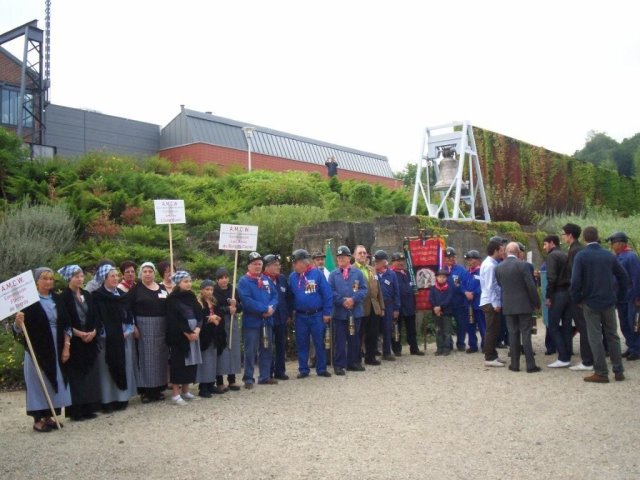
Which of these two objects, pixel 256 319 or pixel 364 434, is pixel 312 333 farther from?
pixel 364 434

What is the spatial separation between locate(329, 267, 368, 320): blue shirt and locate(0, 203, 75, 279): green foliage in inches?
250

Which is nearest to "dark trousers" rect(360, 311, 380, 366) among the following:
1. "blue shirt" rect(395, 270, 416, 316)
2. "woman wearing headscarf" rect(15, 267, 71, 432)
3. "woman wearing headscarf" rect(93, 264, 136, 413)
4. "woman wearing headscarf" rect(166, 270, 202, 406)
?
"blue shirt" rect(395, 270, 416, 316)

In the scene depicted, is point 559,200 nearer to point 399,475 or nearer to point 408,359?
point 408,359

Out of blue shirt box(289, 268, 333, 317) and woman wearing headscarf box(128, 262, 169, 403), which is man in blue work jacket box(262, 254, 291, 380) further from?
woman wearing headscarf box(128, 262, 169, 403)

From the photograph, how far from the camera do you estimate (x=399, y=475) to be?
485cm

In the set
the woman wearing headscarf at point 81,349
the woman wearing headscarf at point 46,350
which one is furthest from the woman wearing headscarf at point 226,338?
the woman wearing headscarf at point 46,350

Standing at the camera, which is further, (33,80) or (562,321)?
(33,80)

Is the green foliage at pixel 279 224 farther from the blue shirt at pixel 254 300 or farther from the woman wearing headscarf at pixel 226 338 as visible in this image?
the woman wearing headscarf at pixel 226 338

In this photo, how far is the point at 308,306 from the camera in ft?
30.4

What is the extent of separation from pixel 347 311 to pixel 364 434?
3.74 metres

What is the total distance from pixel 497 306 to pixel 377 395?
2.84 meters

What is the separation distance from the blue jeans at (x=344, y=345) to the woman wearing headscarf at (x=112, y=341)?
3.11 m

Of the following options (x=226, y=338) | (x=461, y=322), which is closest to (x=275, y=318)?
(x=226, y=338)

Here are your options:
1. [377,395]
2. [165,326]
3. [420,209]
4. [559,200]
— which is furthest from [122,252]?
[559,200]
